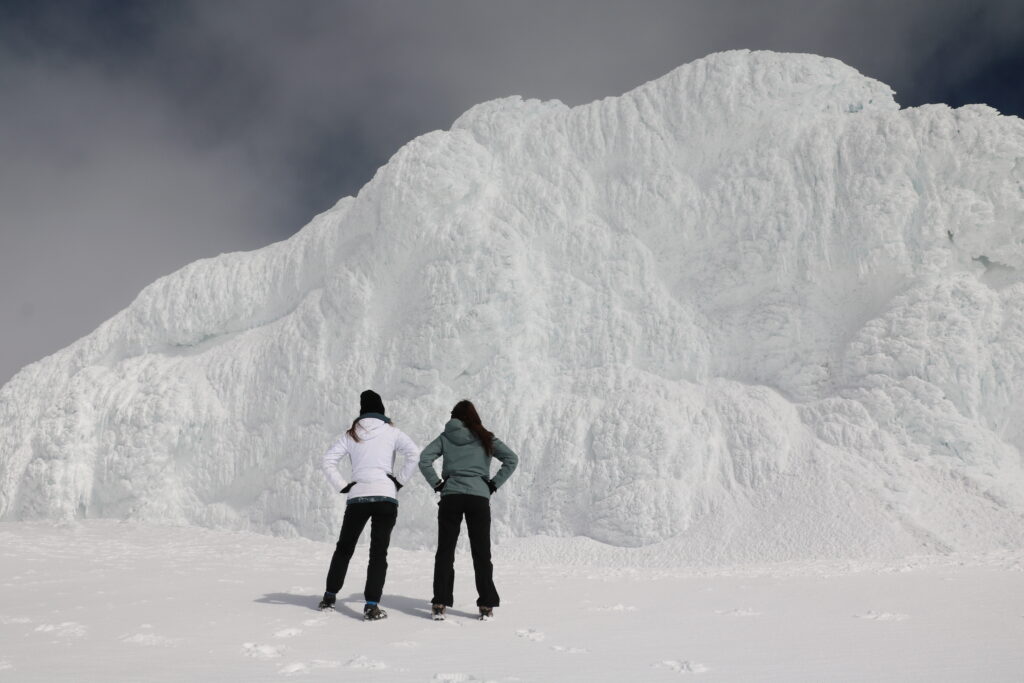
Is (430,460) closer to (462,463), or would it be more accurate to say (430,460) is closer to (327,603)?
(462,463)

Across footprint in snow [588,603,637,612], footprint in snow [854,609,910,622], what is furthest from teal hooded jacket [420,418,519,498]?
footprint in snow [854,609,910,622]

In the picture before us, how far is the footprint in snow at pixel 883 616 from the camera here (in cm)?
607

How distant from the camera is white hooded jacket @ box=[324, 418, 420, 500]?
22.2ft

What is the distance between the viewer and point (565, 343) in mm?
25875

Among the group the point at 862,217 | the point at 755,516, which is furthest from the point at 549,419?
the point at 862,217

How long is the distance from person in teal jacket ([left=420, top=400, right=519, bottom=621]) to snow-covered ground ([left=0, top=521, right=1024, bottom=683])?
0.44 m

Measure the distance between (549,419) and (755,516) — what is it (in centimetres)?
679

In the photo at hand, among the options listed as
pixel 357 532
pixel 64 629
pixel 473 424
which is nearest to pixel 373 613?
pixel 357 532

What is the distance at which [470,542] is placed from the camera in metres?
6.73

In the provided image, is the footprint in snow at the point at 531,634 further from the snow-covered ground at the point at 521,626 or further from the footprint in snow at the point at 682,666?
the footprint in snow at the point at 682,666

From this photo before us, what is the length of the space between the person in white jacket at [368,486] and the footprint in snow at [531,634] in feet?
4.73

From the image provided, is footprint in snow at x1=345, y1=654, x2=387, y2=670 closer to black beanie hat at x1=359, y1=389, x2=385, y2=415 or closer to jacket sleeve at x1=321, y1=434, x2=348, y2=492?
jacket sleeve at x1=321, y1=434, x2=348, y2=492

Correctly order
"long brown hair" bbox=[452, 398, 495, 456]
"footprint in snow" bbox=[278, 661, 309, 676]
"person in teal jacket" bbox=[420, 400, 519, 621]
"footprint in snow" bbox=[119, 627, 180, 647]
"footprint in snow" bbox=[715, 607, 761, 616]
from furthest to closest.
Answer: "long brown hair" bbox=[452, 398, 495, 456] → "footprint in snow" bbox=[715, 607, 761, 616] → "person in teal jacket" bbox=[420, 400, 519, 621] → "footprint in snow" bbox=[119, 627, 180, 647] → "footprint in snow" bbox=[278, 661, 309, 676]

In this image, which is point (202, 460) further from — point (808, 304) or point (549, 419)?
point (808, 304)
